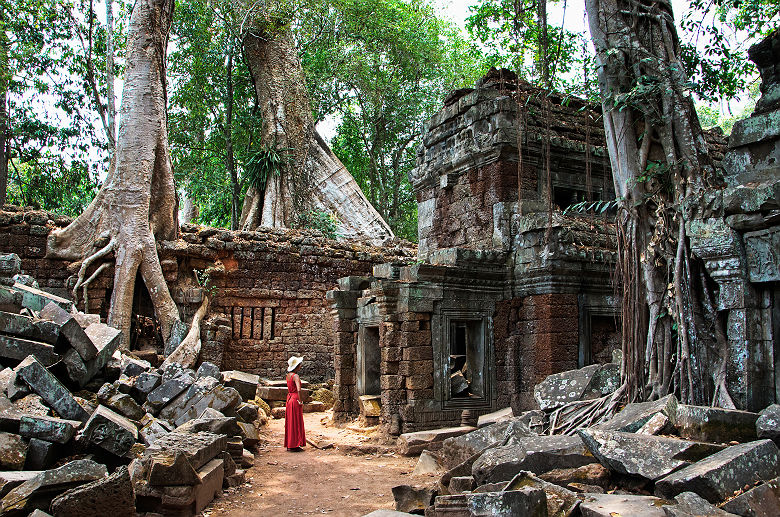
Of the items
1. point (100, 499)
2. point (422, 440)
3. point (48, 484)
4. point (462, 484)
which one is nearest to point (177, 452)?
point (100, 499)

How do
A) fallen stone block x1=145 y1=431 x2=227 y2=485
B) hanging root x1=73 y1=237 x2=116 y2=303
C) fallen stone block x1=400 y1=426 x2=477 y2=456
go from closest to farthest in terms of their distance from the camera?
fallen stone block x1=145 y1=431 x2=227 y2=485 → fallen stone block x1=400 y1=426 x2=477 y2=456 → hanging root x1=73 y1=237 x2=116 y2=303

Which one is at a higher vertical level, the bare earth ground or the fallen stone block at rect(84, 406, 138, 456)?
the fallen stone block at rect(84, 406, 138, 456)

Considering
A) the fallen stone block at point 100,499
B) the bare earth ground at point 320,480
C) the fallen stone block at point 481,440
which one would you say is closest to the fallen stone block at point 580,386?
the fallen stone block at point 481,440

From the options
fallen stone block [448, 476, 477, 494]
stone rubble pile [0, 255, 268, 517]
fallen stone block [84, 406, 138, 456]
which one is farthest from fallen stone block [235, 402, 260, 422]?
fallen stone block [448, 476, 477, 494]

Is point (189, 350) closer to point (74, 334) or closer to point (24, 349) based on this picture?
point (74, 334)

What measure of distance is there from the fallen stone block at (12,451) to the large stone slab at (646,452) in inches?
160

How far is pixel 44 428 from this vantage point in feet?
15.5

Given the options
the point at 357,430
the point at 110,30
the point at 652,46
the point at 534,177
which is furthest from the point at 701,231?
the point at 110,30

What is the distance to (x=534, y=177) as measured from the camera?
30.0ft

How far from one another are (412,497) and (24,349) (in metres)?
4.02

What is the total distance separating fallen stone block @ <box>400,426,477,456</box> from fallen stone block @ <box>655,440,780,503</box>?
12.5 feet

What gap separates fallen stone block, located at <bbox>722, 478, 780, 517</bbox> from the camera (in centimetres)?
327

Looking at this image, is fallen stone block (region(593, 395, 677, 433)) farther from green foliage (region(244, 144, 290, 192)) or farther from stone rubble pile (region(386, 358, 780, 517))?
green foliage (region(244, 144, 290, 192))

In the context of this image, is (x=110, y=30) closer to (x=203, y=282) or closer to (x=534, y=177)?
(x=203, y=282)
